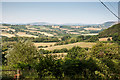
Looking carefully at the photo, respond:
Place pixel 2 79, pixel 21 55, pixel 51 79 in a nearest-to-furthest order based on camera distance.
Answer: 1. pixel 2 79
2. pixel 51 79
3. pixel 21 55

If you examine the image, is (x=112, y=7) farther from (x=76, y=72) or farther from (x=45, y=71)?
(x=45, y=71)

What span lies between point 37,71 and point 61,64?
1.92 ft

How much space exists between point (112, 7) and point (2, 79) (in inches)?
91.8

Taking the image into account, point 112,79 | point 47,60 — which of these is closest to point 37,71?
point 47,60

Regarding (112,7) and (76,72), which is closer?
(112,7)

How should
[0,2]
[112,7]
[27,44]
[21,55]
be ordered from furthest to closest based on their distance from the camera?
[27,44] < [21,55] < [112,7] < [0,2]

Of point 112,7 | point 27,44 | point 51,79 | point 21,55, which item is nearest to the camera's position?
point 51,79

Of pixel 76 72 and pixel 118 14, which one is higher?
pixel 118 14

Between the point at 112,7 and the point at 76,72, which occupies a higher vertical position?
the point at 112,7

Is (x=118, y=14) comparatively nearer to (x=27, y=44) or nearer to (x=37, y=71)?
(x=37, y=71)

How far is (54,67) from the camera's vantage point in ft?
9.54

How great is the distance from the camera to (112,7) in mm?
2658

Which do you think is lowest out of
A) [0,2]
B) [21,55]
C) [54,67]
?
[21,55]

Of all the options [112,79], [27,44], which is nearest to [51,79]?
[112,79]
